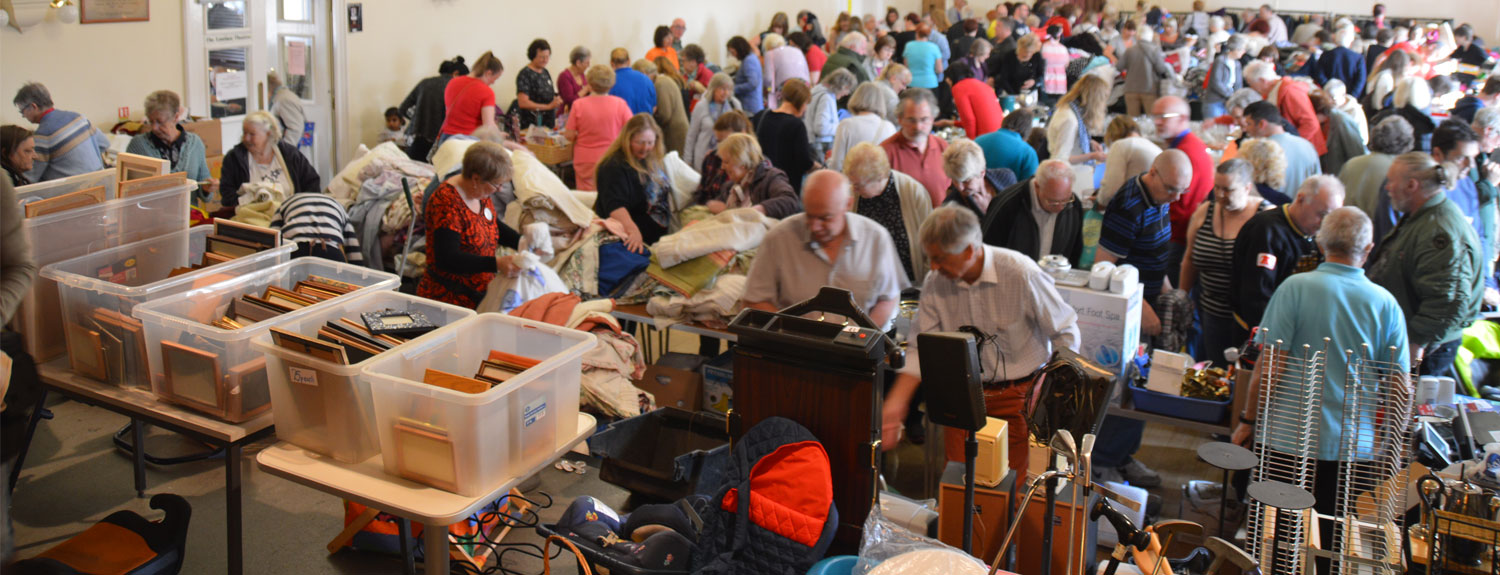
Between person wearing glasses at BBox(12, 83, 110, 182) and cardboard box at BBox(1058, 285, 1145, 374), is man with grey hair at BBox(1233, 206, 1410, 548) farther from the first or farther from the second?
person wearing glasses at BBox(12, 83, 110, 182)

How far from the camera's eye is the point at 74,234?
3.45 meters

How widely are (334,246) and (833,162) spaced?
270 cm

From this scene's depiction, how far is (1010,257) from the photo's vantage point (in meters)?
3.42

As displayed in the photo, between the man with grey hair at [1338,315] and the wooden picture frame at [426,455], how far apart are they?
2516 millimetres

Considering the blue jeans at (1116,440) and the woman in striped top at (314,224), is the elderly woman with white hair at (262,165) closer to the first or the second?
the woman in striped top at (314,224)

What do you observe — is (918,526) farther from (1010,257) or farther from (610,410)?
(610,410)

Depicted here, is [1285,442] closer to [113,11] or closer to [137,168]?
[137,168]

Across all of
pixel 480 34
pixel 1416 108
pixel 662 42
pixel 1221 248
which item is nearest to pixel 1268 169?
pixel 1221 248

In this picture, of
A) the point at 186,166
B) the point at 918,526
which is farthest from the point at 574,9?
the point at 918,526

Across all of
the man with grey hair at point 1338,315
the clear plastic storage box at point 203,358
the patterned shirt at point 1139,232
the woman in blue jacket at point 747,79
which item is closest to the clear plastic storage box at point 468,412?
the clear plastic storage box at point 203,358

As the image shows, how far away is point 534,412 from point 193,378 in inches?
39.3

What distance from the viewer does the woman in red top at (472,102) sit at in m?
7.48

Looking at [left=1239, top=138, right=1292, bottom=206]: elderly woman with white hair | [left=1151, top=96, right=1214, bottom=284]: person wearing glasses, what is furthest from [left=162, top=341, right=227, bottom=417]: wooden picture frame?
[left=1239, top=138, right=1292, bottom=206]: elderly woman with white hair

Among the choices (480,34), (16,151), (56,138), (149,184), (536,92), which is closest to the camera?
(149,184)
